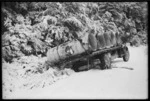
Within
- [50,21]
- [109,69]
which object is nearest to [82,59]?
[109,69]

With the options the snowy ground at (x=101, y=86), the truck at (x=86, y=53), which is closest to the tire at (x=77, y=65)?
the truck at (x=86, y=53)

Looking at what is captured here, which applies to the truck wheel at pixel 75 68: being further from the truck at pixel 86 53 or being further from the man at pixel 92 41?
the man at pixel 92 41

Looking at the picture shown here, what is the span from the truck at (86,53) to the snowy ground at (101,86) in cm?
25

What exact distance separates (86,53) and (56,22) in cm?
132

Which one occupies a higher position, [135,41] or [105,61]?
[135,41]

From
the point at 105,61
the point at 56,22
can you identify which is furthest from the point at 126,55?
the point at 56,22

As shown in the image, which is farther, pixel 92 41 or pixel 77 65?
pixel 77 65

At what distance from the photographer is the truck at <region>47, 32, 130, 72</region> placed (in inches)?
192

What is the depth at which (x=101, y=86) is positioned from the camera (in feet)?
15.1

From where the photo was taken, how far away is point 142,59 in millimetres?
4941

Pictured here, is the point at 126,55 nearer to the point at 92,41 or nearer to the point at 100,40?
the point at 100,40

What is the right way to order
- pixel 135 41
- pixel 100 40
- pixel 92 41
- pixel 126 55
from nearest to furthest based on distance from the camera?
pixel 92 41 < pixel 100 40 < pixel 126 55 < pixel 135 41

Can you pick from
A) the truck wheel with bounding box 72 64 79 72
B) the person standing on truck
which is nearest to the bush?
the person standing on truck

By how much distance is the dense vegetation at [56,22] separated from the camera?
17.1 ft
